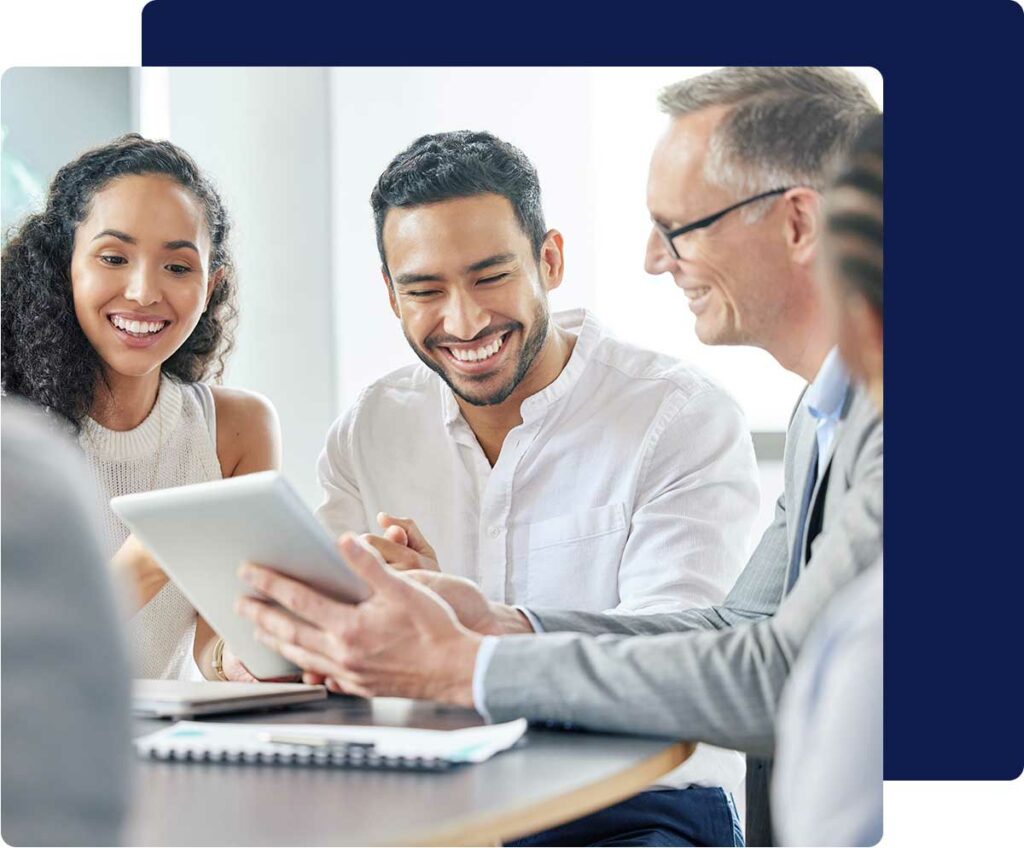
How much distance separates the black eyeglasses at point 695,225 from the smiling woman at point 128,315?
751mm

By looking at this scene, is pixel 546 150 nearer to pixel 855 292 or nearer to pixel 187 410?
pixel 855 292

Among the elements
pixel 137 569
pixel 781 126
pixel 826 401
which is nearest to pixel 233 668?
pixel 137 569

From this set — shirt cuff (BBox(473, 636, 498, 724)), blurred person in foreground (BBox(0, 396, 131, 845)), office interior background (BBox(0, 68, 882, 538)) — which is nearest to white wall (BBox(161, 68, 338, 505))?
office interior background (BBox(0, 68, 882, 538))

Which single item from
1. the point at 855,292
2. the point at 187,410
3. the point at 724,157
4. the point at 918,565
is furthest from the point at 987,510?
the point at 187,410

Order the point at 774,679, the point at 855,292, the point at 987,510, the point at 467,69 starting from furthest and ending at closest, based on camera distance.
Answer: the point at 987,510 < the point at 467,69 < the point at 855,292 < the point at 774,679

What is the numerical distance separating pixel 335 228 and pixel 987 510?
1322mm

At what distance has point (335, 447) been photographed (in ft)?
8.52

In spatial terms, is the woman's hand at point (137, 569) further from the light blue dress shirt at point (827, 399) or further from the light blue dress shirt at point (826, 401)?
the light blue dress shirt at point (827, 399)

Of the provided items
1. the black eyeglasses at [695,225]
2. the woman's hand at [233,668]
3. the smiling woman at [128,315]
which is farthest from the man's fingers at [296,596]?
the black eyeglasses at [695,225]

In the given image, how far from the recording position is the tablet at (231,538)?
181cm

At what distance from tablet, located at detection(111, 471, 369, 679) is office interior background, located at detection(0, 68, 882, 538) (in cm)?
54

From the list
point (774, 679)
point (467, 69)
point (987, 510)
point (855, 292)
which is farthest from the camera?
point (987, 510)

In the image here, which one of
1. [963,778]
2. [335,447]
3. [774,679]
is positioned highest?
[335,447]

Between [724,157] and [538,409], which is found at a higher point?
[724,157]
